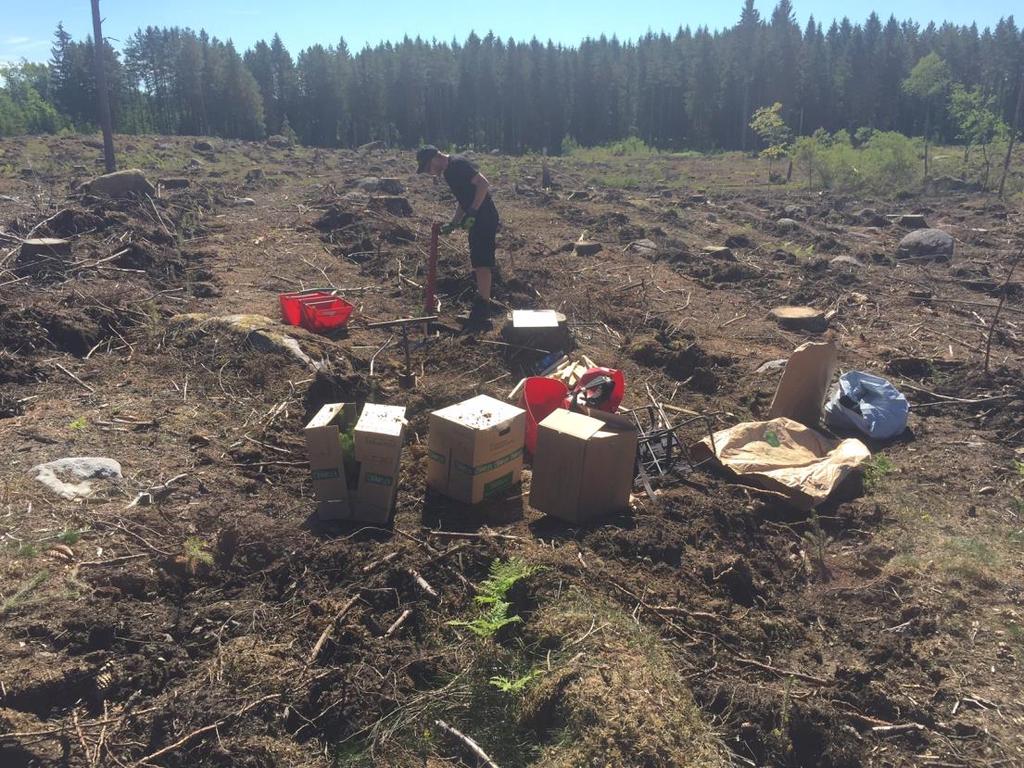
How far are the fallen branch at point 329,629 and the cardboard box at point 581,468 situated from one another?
4.65ft

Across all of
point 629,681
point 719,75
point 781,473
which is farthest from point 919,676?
point 719,75

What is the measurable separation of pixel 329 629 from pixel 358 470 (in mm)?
1240

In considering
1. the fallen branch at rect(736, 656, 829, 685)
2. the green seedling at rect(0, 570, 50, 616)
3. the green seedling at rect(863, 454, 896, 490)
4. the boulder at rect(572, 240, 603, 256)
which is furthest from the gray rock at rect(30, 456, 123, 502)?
the boulder at rect(572, 240, 603, 256)

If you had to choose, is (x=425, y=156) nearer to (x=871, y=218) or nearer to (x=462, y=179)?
(x=462, y=179)

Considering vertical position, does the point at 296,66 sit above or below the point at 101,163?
above

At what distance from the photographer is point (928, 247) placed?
43.2 feet

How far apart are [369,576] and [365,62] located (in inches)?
2622

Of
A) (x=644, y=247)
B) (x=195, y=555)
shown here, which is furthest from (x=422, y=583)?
(x=644, y=247)

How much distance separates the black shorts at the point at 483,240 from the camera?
27.1 ft

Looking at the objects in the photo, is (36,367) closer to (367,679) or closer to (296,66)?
(367,679)

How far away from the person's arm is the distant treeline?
52857mm

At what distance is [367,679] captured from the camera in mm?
2936

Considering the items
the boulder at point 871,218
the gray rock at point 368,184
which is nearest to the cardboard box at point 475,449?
the gray rock at point 368,184

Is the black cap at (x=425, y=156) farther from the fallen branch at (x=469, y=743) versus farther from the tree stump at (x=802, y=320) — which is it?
the fallen branch at (x=469, y=743)
